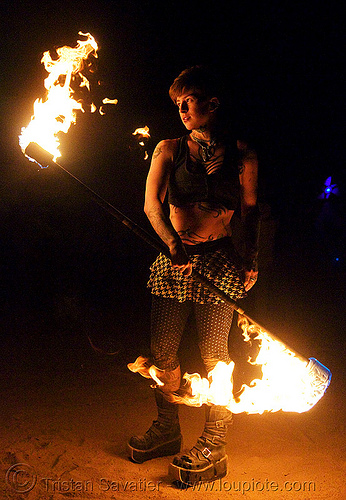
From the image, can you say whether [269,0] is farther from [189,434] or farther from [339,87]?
[189,434]

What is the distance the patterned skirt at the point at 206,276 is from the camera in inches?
110

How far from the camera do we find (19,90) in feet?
18.1

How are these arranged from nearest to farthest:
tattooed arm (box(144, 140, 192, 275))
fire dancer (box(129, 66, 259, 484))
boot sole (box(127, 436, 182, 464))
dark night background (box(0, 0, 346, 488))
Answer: tattooed arm (box(144, 140, 192, 275)) → fire dancer (box(129, 66, 259, 484)) → boot sole (box(127, 436, 182, 464)) → dark night background (box(0, 0, 346, 488))

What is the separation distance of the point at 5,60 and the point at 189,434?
5.18 m

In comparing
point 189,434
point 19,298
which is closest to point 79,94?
point 189,434

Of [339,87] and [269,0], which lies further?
[339,87]

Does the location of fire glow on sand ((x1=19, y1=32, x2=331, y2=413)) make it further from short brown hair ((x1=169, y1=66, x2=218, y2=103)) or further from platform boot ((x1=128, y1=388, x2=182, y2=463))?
short brown hair ((x1=169, y1=66, x2=218, y2=103))

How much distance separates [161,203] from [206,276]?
0.59 metres

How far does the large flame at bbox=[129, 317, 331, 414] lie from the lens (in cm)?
274

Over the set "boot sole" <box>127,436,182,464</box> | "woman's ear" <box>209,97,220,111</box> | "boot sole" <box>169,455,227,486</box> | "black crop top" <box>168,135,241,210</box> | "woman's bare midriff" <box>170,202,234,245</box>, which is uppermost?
"woman's ear" <box>209,97,220,111</box>

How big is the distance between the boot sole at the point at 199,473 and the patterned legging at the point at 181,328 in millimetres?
653

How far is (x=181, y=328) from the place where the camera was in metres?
2.91

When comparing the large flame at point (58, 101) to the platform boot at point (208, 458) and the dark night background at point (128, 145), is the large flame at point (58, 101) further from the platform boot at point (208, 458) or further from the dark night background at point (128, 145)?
Result: the platform boot at point (208, 458)

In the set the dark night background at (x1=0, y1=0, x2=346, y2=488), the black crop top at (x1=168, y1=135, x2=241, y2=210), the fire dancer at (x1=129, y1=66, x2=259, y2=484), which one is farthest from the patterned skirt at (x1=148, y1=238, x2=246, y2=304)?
the dark night background at (x1=0, y1=0, x2=346, y2=488)
